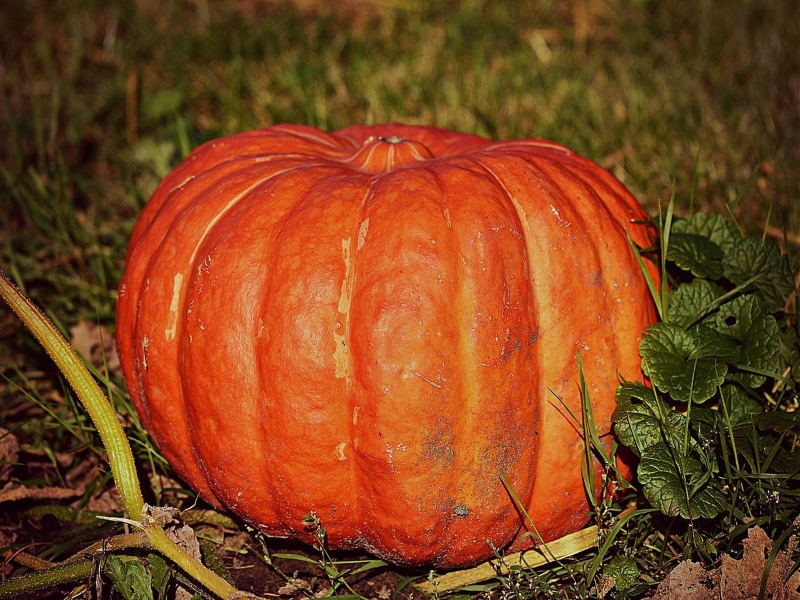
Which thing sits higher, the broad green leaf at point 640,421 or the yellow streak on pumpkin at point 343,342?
the yellow streak on pumpkin at point 343,342

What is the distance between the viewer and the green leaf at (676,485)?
215 cm

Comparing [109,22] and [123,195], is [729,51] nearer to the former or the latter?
[123,195]

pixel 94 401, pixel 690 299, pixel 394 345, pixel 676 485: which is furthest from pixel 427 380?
pixel 690 299

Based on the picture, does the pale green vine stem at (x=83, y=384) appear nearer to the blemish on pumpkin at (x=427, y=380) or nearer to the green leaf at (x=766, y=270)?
the blemish on pumpkin at (x=427, y=380)

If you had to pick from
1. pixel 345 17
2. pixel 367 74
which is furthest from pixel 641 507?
pixel 345 17

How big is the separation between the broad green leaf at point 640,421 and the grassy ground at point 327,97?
3.90 feet

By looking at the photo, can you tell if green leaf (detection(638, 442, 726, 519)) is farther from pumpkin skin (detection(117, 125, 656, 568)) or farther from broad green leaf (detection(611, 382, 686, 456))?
pumpkin skin (detection(117, 125, 656, 568))

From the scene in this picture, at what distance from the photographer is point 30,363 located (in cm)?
333

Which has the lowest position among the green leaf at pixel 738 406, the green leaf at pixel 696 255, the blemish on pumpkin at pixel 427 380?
the green leaf at pixel 738 406

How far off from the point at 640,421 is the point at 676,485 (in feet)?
0.65

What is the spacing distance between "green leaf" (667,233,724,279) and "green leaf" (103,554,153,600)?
1.88m

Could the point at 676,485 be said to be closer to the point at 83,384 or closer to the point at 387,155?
the point at 387,155

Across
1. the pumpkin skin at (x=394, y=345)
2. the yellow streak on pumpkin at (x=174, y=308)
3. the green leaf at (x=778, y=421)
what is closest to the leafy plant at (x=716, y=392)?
the green leaf at (x=778, y=421)

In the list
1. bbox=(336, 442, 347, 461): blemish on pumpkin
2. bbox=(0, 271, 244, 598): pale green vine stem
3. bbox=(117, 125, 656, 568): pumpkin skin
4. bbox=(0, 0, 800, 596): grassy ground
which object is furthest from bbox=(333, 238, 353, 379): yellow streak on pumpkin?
bbox=(0, 0, 800, 596): grassy ground
